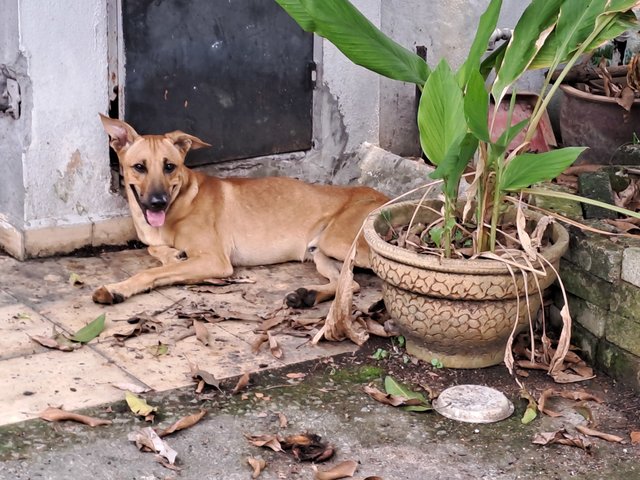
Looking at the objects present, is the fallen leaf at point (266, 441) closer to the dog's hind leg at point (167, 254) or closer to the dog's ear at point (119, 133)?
the dog's hind leg at point (167, 254)

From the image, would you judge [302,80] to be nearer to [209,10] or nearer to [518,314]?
[209,10]

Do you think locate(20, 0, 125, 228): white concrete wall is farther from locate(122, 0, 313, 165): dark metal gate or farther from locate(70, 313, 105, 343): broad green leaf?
locate(70, 313, 105, 343): broad green leaf

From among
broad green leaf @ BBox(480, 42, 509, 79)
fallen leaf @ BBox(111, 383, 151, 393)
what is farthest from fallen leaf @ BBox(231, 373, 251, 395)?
broad green leaf @ BBox(480, 42, 509, 79)

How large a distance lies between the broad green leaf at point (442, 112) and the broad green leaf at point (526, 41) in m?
0.34

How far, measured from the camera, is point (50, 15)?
5.71 m

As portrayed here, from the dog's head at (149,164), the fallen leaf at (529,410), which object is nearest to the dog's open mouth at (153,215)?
the dog's head at (149,164)

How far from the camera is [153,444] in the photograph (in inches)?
154

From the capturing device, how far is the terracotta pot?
20.4 feet

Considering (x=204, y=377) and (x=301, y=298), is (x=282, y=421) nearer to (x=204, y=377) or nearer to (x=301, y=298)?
(x=204, y=377)

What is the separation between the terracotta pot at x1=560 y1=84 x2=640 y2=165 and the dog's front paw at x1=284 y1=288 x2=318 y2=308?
2.05 m

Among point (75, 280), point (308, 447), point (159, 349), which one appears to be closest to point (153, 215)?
point (75, 280)

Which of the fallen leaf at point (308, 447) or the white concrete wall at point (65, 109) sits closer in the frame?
the fallen leaf at point (308, 447)

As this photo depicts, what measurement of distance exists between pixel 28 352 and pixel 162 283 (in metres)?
1.17

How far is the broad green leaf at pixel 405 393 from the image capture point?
4.40m
